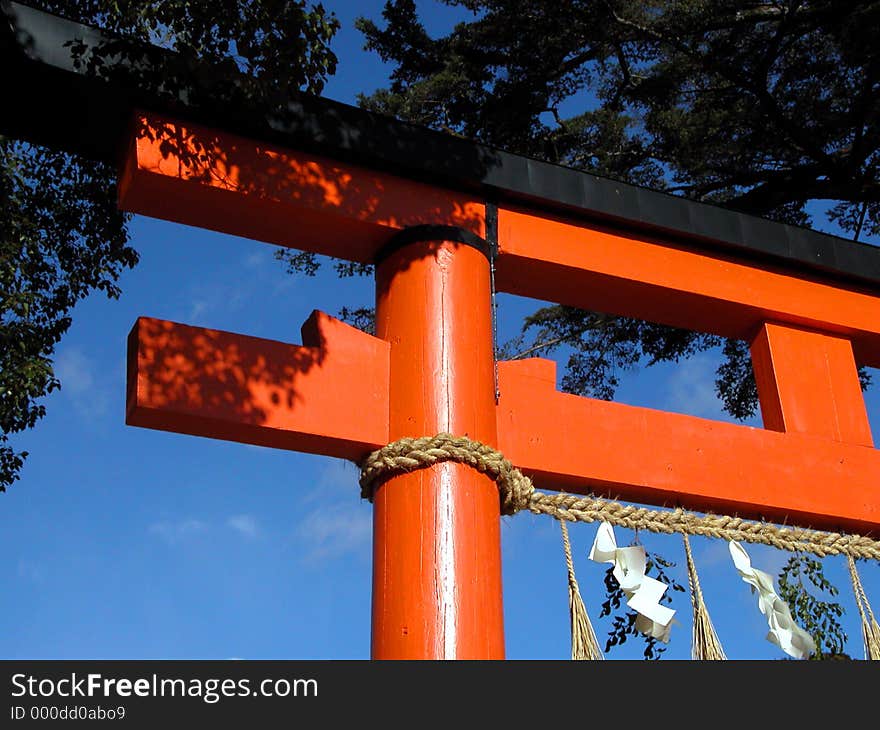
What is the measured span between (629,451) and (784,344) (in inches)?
34.0

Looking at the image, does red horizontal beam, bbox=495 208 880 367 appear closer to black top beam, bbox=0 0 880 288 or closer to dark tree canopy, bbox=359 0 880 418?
black top beam, bbox=0 0 880 288

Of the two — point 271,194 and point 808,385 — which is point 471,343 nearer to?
point 271,194

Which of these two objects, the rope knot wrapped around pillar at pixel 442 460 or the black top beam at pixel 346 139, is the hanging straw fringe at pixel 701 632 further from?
the black top beam at pixel 346 139

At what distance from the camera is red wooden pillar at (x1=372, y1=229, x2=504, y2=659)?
252cm

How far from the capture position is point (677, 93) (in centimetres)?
680

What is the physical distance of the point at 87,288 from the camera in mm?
5750

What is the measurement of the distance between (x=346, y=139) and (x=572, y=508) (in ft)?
3.88

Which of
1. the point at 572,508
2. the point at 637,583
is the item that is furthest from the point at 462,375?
the point at 637,583

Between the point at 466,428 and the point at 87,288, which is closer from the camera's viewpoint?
the point at 466,428

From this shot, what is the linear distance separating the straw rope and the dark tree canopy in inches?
132

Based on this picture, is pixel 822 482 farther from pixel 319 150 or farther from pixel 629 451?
pixel 319 150
